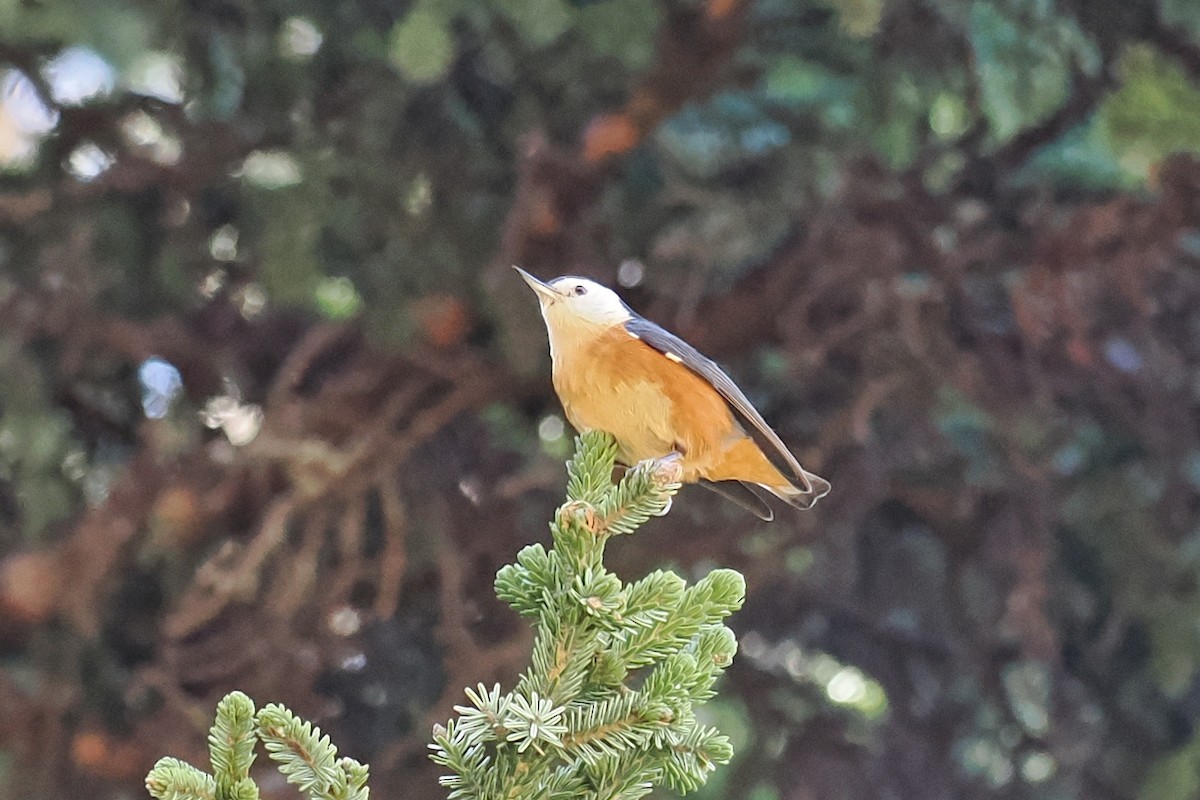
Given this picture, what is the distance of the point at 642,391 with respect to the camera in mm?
1419

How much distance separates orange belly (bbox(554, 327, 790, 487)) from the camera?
1.40 meters

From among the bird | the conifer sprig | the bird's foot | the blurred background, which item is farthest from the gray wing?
the blurred background

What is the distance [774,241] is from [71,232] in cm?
127

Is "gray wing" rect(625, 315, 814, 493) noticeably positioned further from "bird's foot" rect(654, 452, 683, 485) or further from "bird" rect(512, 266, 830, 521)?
"bird's foot" rect(654, 452, 683, 485)

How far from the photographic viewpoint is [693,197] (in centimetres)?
228

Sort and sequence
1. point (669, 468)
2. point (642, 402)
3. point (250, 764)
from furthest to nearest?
1. point (642, 402)
2. point (669, 468)
3. point (250, 764)

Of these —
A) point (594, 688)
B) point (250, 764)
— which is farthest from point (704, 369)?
point (250, 764)

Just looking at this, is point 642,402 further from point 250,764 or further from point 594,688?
point 250,764

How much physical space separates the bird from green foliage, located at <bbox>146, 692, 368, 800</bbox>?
0.57 m

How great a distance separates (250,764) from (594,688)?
0.28 metres

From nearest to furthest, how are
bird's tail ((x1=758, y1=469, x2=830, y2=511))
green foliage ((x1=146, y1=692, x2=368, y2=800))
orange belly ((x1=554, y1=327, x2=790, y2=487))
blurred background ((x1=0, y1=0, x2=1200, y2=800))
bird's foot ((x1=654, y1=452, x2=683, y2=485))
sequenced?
green foliage ((x1=146, y1=692, x2=368, y2=800))
bird's foot ((x1=654, y1=452, x2=683, y2=485))
orange belly ((x1=554, y1=327, x2=790, y2=487))
bird's tail ((x1=758, y1=469, x2=830, y2=511))
blurred background ((x1=0, y1=0, x2=1200, y2=800))

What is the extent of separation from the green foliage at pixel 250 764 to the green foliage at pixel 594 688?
89 mm

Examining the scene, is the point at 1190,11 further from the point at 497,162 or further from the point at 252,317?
the point at 252,317

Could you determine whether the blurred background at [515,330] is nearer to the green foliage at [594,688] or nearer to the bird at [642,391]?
the bird at [642,391]
